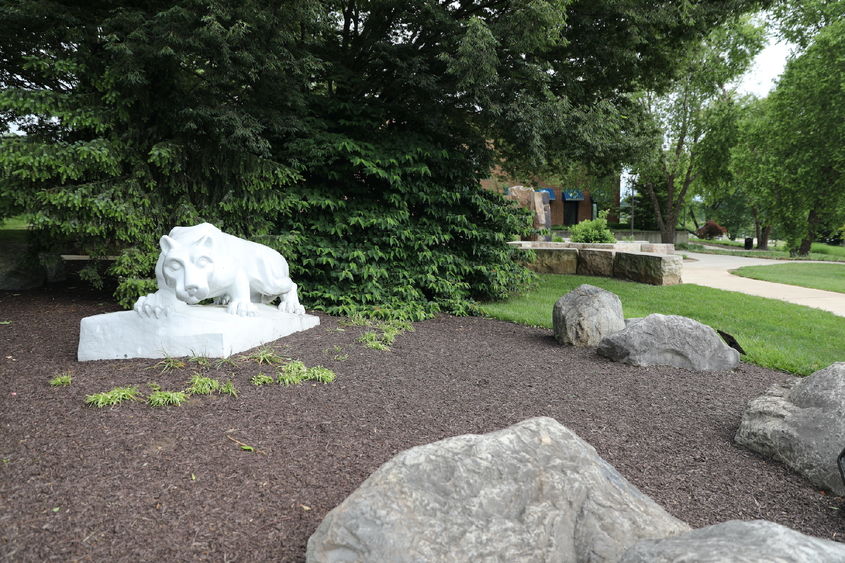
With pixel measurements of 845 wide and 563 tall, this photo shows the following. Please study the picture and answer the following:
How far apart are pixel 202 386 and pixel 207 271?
1316 millimetres

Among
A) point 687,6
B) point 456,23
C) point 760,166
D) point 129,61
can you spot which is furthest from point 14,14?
point 760,166

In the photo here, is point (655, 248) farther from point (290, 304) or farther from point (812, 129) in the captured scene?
point (290, 304)

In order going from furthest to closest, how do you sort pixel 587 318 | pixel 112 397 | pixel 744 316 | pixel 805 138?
pixel 805 138, pixel 744 316, pixel 587 318, pixel 112 397

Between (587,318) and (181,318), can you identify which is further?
(587,318)

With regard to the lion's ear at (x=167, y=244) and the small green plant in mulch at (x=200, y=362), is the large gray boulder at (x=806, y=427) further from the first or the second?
the lion's ear at (x=167, y=244)

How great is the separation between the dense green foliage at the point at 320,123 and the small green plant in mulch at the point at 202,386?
3.31 meters

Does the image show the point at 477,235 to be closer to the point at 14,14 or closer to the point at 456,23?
the point at 456,23

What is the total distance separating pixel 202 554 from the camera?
7.77 ft

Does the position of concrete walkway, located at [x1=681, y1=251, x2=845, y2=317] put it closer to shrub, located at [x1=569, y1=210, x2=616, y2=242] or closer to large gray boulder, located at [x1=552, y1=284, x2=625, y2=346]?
shrub, located at [x1=569, y1=210, x2=616, y2=242]

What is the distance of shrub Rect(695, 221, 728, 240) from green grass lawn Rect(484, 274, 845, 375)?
48.0 m

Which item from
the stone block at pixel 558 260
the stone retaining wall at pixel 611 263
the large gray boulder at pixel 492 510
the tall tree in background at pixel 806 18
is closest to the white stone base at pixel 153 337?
the large gray boulder at pixel 492 510

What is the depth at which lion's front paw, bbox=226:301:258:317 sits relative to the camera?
5.57 metres

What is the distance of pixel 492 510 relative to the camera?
2.14 metres

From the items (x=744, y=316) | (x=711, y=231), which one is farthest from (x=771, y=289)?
(x=711, y=231)
